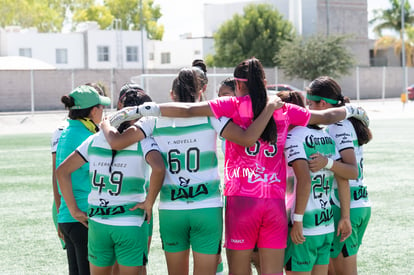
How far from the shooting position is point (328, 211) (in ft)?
15.7

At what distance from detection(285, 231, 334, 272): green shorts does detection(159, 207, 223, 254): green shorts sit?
510 millimetres

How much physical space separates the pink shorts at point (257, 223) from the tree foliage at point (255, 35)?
172ft

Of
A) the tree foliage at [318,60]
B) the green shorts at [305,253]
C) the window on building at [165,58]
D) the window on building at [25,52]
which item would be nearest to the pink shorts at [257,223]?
the green shorts at [305,253]

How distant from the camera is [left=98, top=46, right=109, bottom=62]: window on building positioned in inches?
2309

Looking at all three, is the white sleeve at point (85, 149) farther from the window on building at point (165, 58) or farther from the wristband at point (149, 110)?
the window on building at point (165, 58)

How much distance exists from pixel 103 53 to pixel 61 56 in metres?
3.72

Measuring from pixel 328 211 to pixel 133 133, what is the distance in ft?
4.98

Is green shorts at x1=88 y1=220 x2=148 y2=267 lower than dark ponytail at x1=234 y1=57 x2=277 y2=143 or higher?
lower

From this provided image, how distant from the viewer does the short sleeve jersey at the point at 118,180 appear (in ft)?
15.1

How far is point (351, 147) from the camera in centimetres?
491

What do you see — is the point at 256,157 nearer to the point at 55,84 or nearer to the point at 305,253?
the point at 305,253

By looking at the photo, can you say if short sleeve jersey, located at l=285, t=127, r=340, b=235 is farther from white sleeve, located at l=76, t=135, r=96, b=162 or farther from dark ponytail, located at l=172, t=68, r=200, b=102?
white sleeve, located at l=76, t=135, r=96, b=162

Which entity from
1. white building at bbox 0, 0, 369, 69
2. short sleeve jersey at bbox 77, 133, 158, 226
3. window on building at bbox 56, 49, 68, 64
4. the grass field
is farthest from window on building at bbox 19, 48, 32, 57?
short sleeve jersey at bbox 77, 133, 158, 226

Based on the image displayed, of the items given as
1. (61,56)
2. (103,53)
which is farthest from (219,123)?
(103,53)
